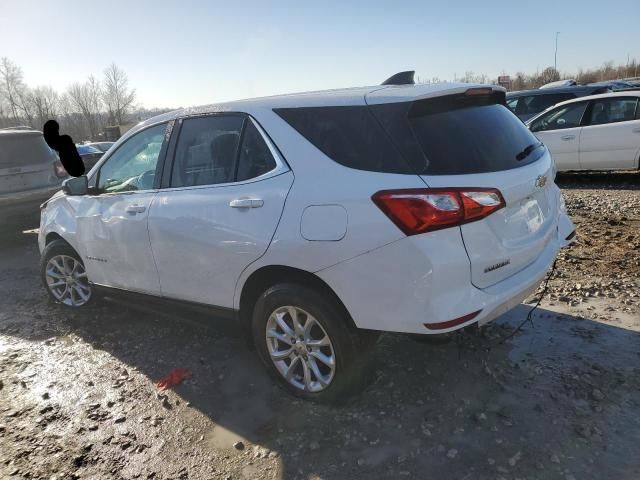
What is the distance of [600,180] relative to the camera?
380 inches

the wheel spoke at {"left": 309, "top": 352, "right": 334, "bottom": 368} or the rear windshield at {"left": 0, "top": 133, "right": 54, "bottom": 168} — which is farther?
the rear windshield at {"left": 0, "top": 133, "right": 54, "bottom": 168}

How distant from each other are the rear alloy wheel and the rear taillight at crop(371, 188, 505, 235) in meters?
3.52

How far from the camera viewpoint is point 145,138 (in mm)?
4082

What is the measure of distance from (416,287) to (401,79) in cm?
168

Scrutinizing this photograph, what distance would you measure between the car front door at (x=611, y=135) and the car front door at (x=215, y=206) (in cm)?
797

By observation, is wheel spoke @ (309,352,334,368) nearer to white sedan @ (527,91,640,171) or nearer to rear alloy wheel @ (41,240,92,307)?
rear alloy wheel @ (41,240,92,307)

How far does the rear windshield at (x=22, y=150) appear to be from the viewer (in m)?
8.69

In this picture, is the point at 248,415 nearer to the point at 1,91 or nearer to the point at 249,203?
the point at 249,203

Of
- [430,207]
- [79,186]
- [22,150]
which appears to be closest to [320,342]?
[430,207]

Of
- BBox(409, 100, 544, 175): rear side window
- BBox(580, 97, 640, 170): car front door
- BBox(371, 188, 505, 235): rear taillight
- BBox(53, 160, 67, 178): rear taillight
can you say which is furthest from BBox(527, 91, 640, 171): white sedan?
BBox(53, 160, 67, 178): rear taillight

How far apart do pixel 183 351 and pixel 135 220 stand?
1.11 m

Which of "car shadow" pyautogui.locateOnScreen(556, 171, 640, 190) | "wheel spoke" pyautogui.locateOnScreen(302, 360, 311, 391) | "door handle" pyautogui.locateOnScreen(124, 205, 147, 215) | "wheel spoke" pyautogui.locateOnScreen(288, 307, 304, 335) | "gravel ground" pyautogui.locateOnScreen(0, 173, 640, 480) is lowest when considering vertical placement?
"gravel ground" pyautogui.locateOnScreen(0, 173, 640, 480)

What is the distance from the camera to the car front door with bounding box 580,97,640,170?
28.6 ft

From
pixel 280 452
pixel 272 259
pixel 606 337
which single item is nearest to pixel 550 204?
pixel 606 337
